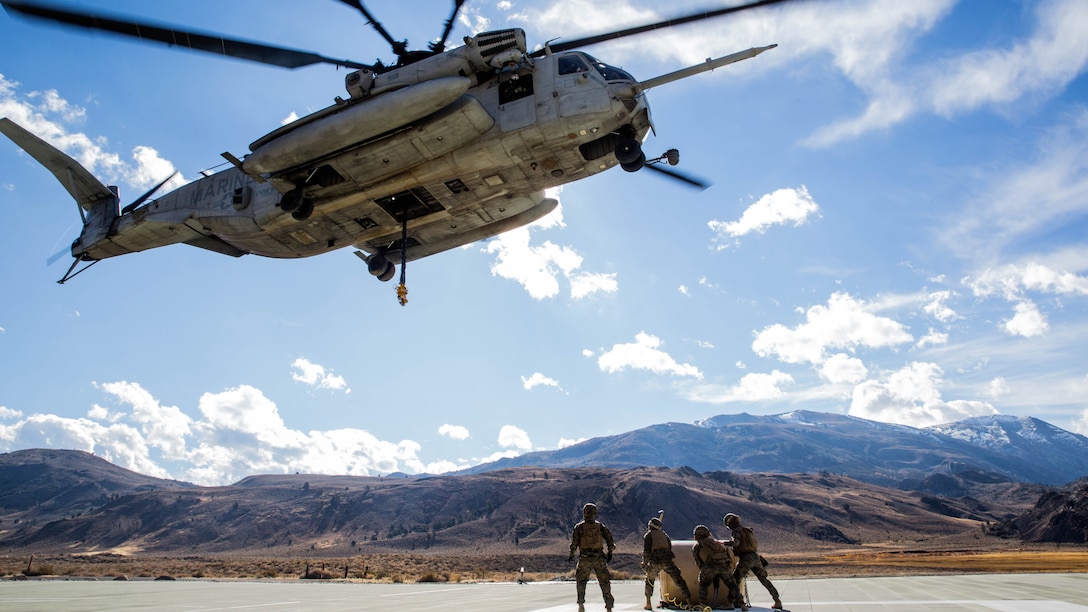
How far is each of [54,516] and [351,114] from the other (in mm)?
149462

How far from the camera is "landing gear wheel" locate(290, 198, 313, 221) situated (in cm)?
1834

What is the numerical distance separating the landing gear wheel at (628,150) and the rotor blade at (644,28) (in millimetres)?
2647

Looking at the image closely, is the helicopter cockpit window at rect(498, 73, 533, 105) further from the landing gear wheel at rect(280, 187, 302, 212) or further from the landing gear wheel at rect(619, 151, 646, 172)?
the landing gear wheel at rect(280, 187, 302, 212)

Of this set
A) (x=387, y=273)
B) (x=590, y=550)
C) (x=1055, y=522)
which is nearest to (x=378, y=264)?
(x=387, y=273)

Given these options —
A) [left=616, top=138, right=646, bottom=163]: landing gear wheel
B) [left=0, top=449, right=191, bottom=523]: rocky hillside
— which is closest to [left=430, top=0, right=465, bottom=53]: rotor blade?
[left=616, top=138, right=646, bottom=163]: landing gear wheel

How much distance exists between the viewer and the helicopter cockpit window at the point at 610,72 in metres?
16.1

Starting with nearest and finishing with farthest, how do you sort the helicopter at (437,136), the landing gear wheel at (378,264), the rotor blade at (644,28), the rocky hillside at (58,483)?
the rotor blade at (644,28)
the helicopter at (437,136)
the landing gear wheel at (378,264)
the rocky hillside at (58,483)

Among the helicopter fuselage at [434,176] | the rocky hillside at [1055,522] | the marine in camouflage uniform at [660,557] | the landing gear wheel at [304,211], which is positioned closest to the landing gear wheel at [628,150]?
the helicopter fuselage at [434,176]

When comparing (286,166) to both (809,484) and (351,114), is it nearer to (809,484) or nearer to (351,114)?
(351,114)

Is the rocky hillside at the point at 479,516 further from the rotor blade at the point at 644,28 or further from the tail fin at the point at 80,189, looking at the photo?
the rotor blade at the point at 644,28

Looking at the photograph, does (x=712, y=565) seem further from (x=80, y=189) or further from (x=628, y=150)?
(x=80, y=189)

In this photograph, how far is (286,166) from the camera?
56.8 ft

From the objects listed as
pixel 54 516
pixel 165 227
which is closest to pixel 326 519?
pixel 54 516

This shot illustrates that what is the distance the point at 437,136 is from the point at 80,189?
18.1 metres
